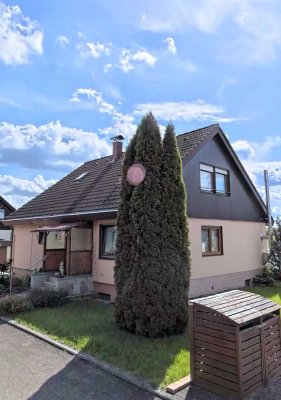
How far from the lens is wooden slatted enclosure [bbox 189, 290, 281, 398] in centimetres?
438

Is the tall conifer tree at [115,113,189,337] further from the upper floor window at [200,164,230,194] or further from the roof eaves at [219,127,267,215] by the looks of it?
the roof eaves at [219,127,267,215]

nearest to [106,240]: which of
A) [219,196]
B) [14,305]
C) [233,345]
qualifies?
[14,305]

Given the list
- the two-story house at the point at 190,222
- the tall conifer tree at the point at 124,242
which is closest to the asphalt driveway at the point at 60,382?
the tall conifer tree at the point at 124,242

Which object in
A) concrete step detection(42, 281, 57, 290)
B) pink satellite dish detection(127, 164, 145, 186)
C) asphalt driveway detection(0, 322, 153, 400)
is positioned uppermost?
pink satellite dish detection(127, 164, 145, 186)

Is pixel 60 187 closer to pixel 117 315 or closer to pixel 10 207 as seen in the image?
pixel 117 315

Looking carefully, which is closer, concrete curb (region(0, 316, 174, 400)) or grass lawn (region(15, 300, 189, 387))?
concrete curb (region(0, 316, 174, 400))

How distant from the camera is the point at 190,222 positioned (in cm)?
1205

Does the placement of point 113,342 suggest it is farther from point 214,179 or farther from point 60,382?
point 214,179

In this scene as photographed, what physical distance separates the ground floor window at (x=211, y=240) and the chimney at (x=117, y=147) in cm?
599

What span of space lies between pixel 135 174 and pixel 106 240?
190 inches

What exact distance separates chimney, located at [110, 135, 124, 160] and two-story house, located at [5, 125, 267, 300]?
0.05 metres

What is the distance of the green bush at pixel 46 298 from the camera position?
9742 millimetres

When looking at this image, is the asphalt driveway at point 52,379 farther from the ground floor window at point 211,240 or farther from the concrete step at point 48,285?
the ground floor window at point 211,240

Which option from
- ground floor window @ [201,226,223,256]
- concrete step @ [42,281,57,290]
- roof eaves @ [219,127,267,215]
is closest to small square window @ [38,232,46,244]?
concrete step @ [42,281,57,290]
